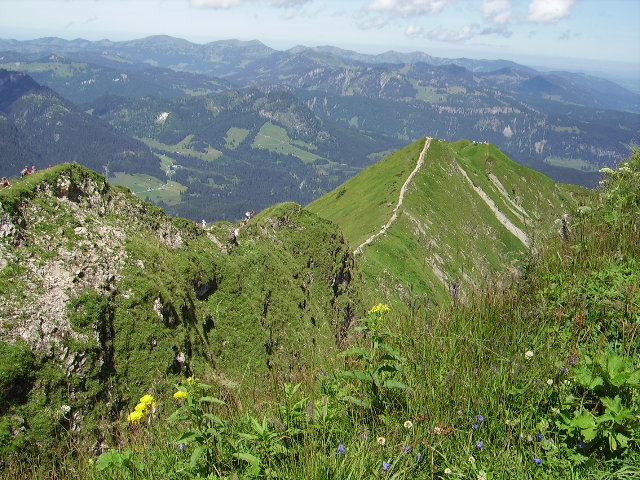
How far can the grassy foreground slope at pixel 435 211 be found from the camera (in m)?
64.2

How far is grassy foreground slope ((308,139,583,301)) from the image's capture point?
64.2 meters

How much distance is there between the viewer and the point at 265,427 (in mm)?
4652

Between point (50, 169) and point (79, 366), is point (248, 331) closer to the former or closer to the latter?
point (79, 366)

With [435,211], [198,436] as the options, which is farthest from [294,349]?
[435,211]

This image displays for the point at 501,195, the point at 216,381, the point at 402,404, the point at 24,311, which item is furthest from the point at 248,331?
the point at 501,195

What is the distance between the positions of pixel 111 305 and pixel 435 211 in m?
80.0

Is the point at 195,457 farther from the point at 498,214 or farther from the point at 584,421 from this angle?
the point at 498,214

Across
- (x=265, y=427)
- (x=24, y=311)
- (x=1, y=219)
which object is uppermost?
(x=265, y=427)

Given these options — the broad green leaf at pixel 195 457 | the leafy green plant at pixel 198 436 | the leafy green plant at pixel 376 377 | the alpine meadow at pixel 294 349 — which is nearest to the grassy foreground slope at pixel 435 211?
the alpine meadow at pixel 294 349

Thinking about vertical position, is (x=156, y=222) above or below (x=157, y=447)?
below

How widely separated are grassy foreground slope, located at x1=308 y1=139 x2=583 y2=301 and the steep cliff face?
22.8m

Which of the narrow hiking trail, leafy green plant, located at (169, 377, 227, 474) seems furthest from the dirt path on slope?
leafy green plant, located at (169, 377, 227, 474)

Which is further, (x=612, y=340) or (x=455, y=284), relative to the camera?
(x=455, y=284)

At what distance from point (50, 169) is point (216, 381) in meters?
21.1
